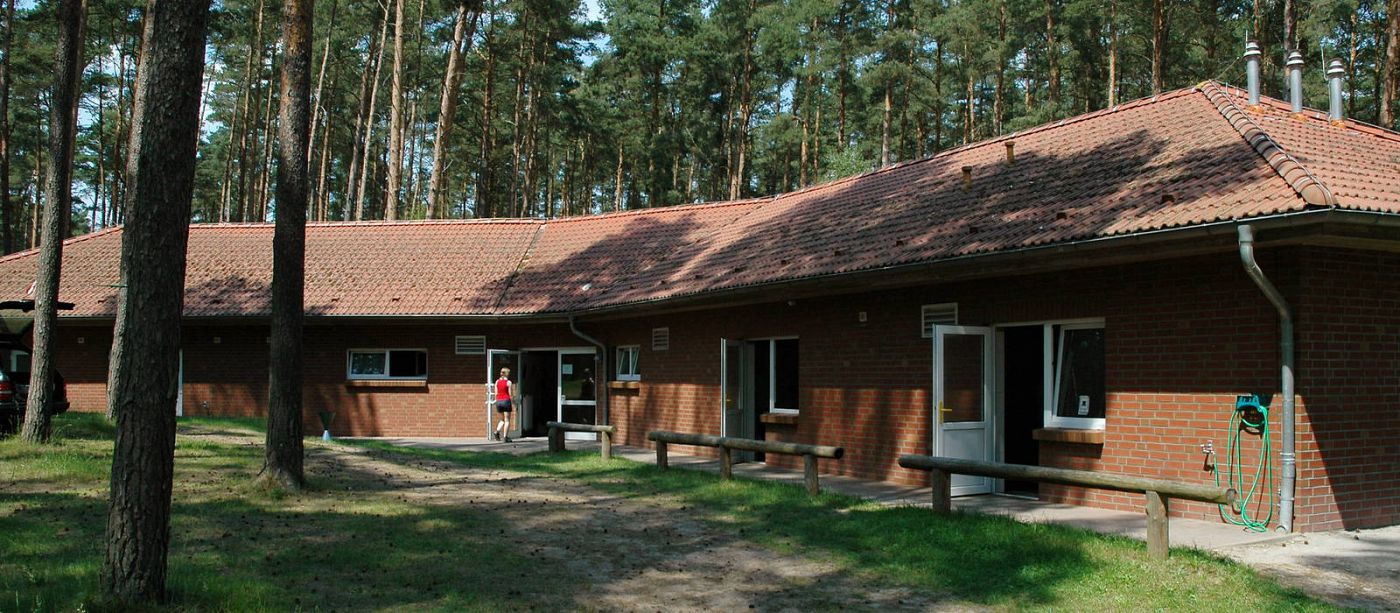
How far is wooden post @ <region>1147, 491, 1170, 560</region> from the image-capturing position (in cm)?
741

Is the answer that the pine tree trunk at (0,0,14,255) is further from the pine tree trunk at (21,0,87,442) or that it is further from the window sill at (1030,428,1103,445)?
the window sill at (1030,428,1103,445)

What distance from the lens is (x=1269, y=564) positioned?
743 centimetres

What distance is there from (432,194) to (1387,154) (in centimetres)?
2212

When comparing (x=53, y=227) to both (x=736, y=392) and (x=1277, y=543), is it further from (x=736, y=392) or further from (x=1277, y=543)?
(x=1277, y=543)

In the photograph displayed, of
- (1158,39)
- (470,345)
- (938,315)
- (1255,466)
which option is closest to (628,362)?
(470,345)

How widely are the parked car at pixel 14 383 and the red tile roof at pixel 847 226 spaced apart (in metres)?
4.48

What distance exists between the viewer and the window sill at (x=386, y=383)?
21.8 meters

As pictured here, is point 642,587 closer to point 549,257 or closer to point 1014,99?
point 549,257

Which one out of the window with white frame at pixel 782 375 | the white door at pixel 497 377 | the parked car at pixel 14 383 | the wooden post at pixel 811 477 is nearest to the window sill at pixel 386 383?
the white door at pixel 497 377

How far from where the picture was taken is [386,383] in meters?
21.9

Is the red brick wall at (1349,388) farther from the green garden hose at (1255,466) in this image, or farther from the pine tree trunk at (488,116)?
the pine tree trunk at (488,116)

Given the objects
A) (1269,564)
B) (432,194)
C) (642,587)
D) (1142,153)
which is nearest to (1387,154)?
(1142,153)

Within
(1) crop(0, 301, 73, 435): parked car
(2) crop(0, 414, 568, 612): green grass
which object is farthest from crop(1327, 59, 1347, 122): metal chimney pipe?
(1) crop(0, 301, 73, 435): parked car

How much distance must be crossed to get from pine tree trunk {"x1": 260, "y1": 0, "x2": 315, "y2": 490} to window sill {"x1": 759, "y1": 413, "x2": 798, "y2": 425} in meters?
6.82
